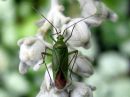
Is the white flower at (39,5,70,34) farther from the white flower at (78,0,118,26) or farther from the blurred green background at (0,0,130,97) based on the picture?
the blurred green background at (0,0,130,97)

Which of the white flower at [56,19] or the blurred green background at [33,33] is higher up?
the white flower at [56,19]

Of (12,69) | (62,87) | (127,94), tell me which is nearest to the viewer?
(62,87)

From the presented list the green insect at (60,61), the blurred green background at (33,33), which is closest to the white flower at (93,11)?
the green insect at (60,61)

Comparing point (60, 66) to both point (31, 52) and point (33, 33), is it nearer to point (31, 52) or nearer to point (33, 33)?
point (31, 52)

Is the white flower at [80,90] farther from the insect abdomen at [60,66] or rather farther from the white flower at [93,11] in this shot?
the white flower at [93,11]

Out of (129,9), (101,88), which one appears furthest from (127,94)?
(129,9)

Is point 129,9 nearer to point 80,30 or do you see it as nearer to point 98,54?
point 98,54

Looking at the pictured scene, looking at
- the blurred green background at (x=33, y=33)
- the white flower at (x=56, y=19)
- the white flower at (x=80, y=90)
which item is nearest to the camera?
the white flower at (x=80, y=90)
